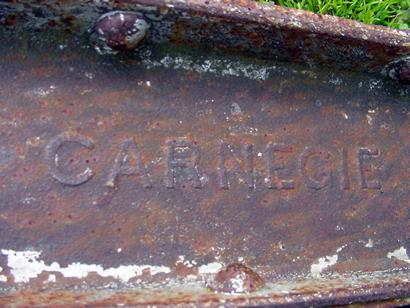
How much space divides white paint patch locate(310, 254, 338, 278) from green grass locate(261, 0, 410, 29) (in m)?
1.12

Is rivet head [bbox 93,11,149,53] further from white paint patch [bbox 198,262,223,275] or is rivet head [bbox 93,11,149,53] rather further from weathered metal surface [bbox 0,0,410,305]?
white paint patch [bbox 198,262,223,275]

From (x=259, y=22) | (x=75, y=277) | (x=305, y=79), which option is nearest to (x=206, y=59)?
(x=259, y=22)

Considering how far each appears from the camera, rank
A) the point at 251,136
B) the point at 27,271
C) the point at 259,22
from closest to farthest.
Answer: the point at 27,271
the point at 259,22
the point at 251,136

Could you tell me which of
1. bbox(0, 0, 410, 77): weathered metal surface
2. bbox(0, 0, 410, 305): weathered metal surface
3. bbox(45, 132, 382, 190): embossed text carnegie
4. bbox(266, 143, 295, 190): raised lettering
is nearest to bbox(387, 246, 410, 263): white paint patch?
bbox(0, 0, 410, 305): weathered metal surface

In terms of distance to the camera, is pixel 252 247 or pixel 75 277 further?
pixel 252 247

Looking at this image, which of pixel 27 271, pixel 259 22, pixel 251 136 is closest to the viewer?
pixel 27 271

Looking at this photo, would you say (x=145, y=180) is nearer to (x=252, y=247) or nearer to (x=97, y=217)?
(x=97, y=217)

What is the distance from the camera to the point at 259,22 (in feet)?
4.27

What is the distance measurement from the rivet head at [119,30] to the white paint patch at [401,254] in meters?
0.77

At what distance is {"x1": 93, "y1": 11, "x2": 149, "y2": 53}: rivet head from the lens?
4.02ft

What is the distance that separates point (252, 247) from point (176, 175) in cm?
22

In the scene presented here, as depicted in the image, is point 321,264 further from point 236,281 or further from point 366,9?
point 366,9

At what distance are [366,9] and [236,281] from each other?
4.77ft

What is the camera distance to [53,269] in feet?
3.97
